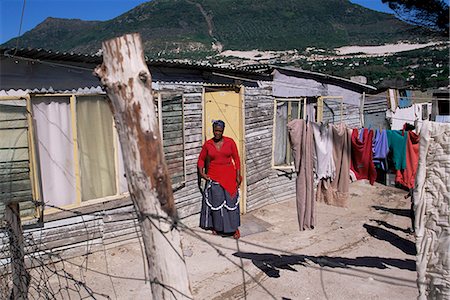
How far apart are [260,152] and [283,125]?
3.67ft

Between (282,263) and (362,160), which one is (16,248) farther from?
(362,160)

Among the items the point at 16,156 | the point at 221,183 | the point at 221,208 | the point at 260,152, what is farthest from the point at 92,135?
the point at 260,152

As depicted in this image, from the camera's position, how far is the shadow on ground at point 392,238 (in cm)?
684

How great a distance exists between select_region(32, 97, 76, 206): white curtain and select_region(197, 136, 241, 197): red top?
214cm

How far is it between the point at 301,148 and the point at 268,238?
2.19m

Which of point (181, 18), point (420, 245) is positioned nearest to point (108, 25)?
point (181, 18)

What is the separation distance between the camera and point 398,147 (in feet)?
23.2

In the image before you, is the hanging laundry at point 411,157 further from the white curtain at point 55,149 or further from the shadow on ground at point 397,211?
the white curtain at point 55,149

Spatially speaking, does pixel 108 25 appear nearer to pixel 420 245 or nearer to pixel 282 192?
pixel 282 192

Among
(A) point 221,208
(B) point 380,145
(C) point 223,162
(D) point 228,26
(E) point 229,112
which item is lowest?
(A) point 221,208

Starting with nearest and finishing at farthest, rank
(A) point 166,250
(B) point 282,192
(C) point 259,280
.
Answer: (A) point 166,250 → (C) point 259,280 → (B) point 282,192

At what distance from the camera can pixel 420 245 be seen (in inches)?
121

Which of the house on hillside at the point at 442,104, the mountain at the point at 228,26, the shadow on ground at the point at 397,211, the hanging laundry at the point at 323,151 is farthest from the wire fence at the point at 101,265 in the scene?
the mountain at the point at 228,26

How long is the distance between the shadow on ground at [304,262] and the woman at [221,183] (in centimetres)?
86
